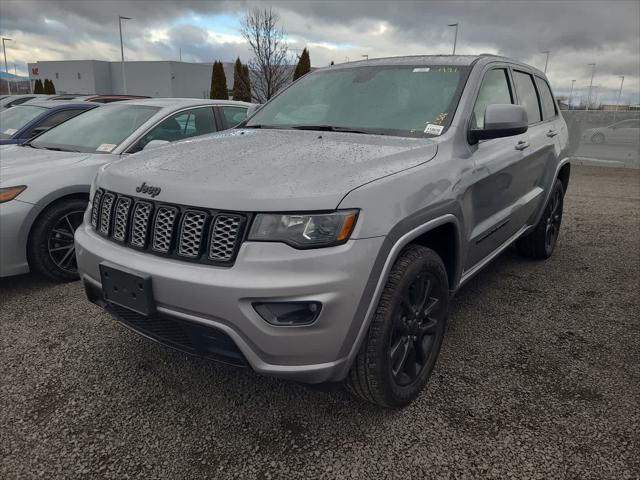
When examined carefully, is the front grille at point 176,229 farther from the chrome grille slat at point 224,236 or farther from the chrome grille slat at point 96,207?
the chrome grille slat at point 96,207

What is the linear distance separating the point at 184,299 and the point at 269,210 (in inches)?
19.6

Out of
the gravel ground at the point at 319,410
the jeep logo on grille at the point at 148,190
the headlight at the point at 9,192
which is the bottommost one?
the gravel ground at the point at 319,410

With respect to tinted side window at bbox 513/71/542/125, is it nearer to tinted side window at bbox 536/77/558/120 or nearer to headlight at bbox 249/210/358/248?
tinted side window at bbox 536/77/558/120

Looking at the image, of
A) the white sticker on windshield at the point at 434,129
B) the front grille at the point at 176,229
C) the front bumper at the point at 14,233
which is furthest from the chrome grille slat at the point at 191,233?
the front bumper at the point at 14,233

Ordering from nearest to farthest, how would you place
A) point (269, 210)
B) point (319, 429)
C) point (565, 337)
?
Answer: point (269, 210), point (319, 429), point (565, 337)

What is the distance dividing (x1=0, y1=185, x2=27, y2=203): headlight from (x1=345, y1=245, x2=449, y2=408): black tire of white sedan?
2.94 m

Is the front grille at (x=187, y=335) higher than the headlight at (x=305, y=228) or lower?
lower

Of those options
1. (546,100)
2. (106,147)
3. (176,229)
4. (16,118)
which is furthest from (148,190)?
(16,118)

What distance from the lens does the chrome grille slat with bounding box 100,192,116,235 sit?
238 centimetres

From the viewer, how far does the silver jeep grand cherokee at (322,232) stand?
73.4 inches

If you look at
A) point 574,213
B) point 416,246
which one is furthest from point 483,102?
point 574,213

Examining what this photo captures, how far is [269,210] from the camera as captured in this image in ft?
6.13

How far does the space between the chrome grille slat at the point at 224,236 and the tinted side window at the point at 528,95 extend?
2.77 m

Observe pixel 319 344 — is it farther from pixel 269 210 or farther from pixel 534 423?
pixel 534 423
